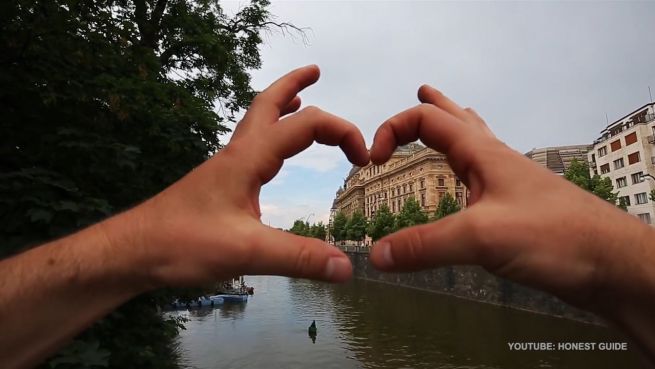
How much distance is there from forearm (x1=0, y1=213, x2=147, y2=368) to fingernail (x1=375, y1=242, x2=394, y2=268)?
817 millimetres

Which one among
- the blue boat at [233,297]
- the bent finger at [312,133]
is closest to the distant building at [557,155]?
the blue boat at [233,297]

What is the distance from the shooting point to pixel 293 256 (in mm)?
1330

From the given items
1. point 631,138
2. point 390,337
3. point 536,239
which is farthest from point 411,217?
point 536,239

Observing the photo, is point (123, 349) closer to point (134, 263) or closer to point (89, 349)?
point (89, 349)

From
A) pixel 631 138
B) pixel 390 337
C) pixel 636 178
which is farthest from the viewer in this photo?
pixel 631 138

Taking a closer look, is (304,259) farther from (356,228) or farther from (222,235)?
(356,228)

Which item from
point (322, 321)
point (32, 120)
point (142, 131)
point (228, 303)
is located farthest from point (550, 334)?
point (228, 303)

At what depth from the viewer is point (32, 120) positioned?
4.69m

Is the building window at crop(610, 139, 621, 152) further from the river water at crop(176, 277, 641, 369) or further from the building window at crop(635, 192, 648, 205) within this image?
the river water at crop(176, 277, 641, 369)

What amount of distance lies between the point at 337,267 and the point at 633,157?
2171 inches

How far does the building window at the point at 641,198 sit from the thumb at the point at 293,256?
2125 inches

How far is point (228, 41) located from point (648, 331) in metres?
11.4

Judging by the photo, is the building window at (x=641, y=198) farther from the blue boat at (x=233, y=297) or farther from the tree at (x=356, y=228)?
the blue boat at (x=233, y=297)

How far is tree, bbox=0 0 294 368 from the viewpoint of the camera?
3605 mm
